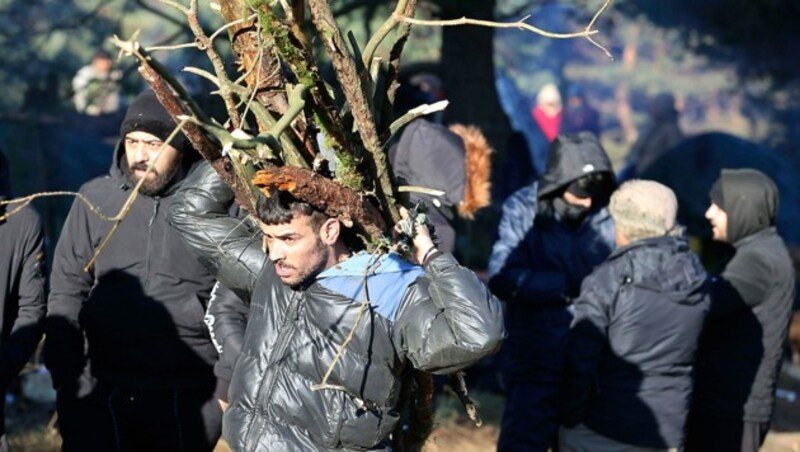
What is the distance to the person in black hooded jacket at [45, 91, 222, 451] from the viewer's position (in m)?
4.97

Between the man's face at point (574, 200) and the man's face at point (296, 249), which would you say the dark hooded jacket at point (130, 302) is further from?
the man's face at point (574, 200)

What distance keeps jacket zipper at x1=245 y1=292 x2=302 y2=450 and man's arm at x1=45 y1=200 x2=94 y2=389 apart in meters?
1.47

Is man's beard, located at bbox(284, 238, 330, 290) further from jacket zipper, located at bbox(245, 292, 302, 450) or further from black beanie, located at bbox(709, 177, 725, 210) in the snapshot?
black beanie, located at bbox(709, 177, 725, 210)

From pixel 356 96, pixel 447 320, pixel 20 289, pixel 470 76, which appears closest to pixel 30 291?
pixel 20 289

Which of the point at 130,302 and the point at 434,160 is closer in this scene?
the point at 130,302

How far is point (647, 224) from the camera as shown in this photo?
5336 mm

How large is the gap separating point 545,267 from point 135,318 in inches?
79.9

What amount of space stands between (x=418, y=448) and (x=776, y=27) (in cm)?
1014

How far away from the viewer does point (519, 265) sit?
19.6 ft

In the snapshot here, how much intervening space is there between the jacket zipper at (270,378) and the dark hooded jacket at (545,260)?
7.24 ft

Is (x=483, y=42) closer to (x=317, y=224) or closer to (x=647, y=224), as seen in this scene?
(x=647, y=224)

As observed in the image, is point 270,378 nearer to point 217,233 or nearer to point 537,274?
point 217,233

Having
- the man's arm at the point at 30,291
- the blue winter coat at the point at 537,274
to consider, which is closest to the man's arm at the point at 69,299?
the man's arm at the point at 30,291

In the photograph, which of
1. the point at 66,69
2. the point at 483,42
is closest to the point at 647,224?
the point at 483,42
